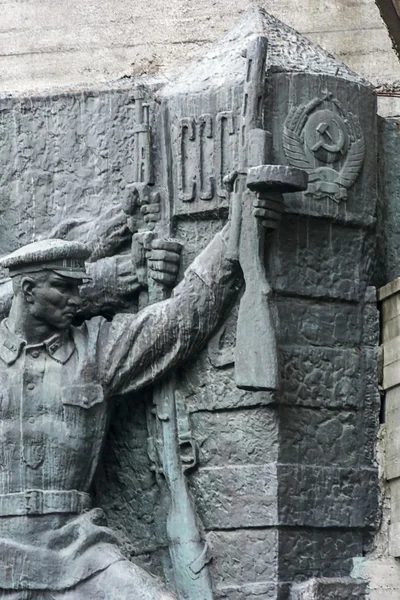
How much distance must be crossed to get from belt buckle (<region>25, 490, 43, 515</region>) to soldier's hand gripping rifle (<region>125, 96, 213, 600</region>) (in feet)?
1.94

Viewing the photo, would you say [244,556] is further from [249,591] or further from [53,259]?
[53,259]

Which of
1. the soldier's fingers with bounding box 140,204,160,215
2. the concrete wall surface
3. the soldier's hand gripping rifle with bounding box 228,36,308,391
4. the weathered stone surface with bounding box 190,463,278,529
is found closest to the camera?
the soldier's hand gripping rifle with bounding box 228,36,308,391

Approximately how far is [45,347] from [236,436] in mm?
976

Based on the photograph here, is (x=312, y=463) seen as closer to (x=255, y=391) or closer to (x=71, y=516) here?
(x=255, y=391)

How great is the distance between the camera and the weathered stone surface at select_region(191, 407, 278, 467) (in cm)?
958

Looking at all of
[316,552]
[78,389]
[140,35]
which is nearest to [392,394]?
[316,552]

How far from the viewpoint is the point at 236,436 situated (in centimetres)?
965

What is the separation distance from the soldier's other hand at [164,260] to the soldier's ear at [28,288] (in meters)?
0.56

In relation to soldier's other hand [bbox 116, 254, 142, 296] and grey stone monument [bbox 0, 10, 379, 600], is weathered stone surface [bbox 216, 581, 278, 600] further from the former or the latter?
soldier's other hand [bbox 116, 254, 142, 296]

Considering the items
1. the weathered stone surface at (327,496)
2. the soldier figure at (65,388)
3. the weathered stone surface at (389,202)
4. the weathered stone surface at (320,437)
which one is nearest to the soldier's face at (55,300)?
the soldier figure at (65,388)

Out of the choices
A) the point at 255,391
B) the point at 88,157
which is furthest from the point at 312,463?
the point at 88,157

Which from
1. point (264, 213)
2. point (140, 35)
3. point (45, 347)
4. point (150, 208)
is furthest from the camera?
point (140, 35)

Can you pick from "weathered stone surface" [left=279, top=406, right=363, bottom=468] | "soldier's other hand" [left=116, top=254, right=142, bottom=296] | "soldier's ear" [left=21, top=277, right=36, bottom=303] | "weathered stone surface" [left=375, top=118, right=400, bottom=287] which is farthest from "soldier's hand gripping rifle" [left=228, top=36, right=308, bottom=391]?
"soldier's ear" [left=21, top=277, right=36, bottom=303]

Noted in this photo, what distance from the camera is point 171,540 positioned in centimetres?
977
